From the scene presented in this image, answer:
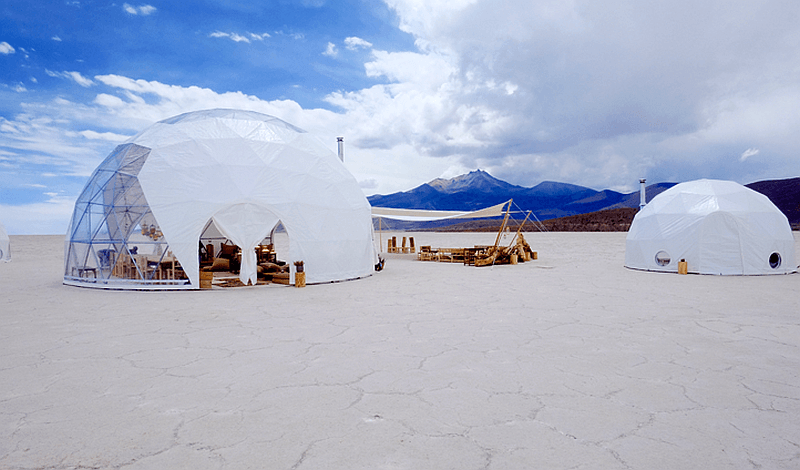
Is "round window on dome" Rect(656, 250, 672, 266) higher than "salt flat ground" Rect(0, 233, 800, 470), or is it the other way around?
"round window on dome" Rect(656, 250, 672, 266)

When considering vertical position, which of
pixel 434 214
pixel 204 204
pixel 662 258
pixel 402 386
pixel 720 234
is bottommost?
pixel 402 386

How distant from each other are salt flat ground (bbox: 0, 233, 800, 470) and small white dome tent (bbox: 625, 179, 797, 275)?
5599 mm

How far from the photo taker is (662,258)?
13930 millimetres

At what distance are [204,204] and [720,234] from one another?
1380 centimetres

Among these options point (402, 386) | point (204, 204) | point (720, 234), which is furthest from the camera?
point (720, 234)

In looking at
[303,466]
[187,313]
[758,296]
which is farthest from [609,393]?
[758,296]

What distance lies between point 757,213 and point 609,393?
507 inches

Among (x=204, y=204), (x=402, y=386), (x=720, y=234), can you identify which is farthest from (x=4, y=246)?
(x=720, y=234)

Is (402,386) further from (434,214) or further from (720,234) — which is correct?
(434,214)

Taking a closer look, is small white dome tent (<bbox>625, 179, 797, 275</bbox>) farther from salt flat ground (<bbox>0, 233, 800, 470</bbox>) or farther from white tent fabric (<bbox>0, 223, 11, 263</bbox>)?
white tent fabric (<bbox>0, 223, 11, 263</bbox>)

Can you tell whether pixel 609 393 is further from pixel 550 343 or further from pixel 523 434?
pixel 550 343

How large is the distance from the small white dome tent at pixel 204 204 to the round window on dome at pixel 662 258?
914 centimetres

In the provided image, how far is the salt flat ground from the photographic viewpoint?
281cm

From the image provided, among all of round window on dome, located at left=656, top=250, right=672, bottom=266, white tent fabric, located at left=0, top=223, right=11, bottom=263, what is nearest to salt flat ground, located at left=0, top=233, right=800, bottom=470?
round window on dome, located at left=656, top=250, right=672, bottom=266
